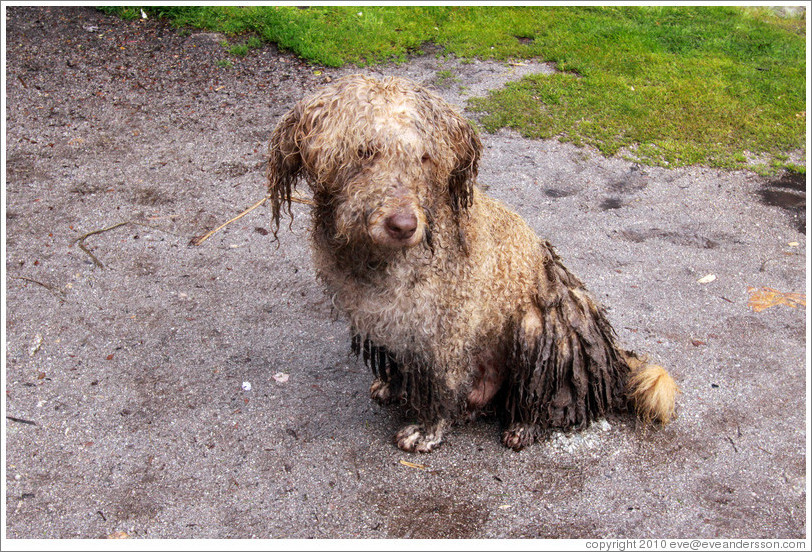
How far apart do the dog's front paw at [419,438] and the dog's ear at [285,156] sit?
1.65 meters

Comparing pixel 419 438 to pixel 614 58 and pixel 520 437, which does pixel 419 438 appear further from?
pixel 614 58

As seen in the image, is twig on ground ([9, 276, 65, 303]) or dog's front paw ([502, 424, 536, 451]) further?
twig on ground ([9, 276, 65, 303])

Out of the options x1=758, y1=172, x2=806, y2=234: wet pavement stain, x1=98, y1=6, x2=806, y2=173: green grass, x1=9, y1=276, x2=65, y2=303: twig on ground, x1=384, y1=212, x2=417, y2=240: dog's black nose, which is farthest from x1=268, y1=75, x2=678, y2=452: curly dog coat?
x1=98, y1=6, x2=806, y2=173: green grass

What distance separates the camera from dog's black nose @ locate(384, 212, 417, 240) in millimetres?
2867

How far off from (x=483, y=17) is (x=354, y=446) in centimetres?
781

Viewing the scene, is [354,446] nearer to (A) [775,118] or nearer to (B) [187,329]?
(B) [187,329]

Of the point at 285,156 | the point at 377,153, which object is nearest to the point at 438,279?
the point at 377,153

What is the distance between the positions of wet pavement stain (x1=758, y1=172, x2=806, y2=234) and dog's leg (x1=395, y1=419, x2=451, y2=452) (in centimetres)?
445

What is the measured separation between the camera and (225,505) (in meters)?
3.75

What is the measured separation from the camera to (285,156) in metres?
3.24

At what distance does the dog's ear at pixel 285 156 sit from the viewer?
3.22 meters

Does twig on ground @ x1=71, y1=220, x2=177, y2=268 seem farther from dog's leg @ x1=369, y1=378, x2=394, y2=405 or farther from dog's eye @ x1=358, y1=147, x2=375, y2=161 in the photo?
dog's eye @ x1=358, y1=147, x2=375, y2=161

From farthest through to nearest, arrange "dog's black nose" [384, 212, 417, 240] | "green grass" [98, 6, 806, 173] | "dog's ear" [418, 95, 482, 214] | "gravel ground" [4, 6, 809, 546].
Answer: "green grass" [98, 6, 806, 173], "gravel ground" [4, 6, 809, 546], "dog's ear" [418, 95, 482, 214], "dog's black nose" [384, 212, 417, 240]

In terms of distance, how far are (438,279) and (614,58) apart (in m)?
6.96
